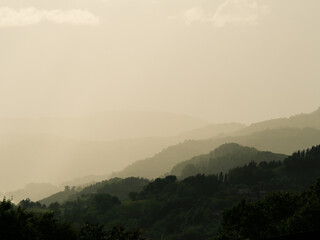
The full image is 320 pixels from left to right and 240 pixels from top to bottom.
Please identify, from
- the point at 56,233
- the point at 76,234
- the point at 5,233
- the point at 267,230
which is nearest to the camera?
the point at 5,233

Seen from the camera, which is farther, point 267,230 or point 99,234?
point 267,230

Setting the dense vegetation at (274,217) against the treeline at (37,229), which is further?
the dense vegetation at (274,217)

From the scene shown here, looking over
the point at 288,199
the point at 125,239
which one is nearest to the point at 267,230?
the point at 288,199

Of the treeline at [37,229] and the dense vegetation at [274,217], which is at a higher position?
the treeline at [37,229]

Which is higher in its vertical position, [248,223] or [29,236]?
[29,236]

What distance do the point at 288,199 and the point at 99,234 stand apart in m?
45.1

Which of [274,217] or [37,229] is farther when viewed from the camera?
[274,217]

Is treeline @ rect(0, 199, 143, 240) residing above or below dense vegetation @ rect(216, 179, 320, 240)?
above

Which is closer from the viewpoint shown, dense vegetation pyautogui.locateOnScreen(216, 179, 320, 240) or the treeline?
the treeline

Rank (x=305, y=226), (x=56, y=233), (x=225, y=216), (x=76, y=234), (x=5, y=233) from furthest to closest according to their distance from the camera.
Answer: (x=225, y=216) → (x=305, y=226) → (x=76, y=234) → (x=56, y=233) → (x=5, y=233)

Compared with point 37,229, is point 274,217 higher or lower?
lower

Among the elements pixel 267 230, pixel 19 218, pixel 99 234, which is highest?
pixel 19 218

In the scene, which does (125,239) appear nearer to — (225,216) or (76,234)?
(76,234)

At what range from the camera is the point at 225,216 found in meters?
96.9
